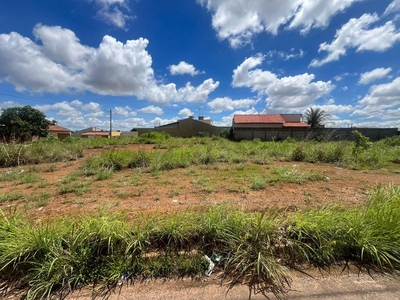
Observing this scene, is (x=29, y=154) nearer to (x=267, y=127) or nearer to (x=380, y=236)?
(x=380, y=236)

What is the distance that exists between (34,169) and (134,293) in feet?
19.9

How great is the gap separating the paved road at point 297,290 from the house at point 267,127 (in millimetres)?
11331

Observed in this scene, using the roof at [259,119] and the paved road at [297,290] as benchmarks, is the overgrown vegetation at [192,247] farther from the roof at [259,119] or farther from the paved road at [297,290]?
the roof at [259,119]

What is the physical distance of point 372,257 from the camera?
1.72 metres

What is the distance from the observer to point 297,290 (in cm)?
146

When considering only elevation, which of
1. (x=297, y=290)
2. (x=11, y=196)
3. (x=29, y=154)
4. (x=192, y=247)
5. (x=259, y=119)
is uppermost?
(x=259, y=119)

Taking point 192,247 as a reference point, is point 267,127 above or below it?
above

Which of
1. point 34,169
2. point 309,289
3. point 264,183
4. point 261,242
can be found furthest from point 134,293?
point 34,169

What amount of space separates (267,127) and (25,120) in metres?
33.5

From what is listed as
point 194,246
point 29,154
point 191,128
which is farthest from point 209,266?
point 191,128

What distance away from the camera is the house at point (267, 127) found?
1608cm

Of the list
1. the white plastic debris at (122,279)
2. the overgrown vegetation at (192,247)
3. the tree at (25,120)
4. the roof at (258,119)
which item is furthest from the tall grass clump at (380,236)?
the tree at (25,120)

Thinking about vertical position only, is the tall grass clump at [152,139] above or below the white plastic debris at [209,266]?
above

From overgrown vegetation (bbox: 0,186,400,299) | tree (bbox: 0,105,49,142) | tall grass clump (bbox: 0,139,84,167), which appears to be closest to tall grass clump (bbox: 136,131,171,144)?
tall grass clump (bbox: 0,139,84,167)
